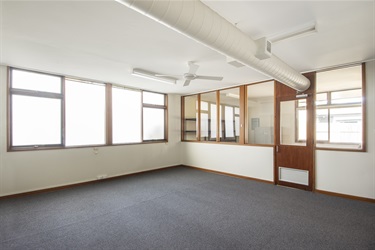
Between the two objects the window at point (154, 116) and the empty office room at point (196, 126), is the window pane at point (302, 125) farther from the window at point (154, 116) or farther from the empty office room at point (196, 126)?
the window at point (154, 116)

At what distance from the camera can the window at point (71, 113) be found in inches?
151

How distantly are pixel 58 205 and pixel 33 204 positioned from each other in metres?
0.48

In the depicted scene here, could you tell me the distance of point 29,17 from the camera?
2.07m

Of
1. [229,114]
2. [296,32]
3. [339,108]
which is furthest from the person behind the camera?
[229,114]

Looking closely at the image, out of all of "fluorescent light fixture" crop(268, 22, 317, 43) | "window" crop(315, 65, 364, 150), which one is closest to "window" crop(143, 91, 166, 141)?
"fluorescent light fixture" crop(268, 22, 317, 43)

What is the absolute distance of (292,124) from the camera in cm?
436

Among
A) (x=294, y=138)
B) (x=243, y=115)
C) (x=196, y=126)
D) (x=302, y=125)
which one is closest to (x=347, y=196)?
(x=294, y=138)

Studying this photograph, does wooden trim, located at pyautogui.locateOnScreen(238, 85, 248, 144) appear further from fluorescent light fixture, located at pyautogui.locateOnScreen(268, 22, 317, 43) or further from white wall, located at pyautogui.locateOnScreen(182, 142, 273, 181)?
fluorescent light fixture, located at pyautogui.locateOnScreen(268, 22, 317, 43)

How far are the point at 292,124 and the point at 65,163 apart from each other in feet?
17.6

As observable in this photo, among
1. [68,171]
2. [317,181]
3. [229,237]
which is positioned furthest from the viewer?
[68,171]

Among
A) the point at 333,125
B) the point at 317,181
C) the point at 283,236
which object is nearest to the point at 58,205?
the point at 283,236

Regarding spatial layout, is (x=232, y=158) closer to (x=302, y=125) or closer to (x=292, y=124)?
(x=292, y=124)

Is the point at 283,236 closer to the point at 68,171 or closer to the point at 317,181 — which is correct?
the point at 317,181

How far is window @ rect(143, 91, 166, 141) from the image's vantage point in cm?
598
